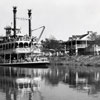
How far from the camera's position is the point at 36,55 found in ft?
244

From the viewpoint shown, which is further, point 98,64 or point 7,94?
point 98,64

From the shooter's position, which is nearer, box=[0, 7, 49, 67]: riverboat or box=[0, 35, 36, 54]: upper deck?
box=[0, 7, 49, 67]: riverboat

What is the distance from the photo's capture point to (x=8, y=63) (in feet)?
243

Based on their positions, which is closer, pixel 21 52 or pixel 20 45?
pixel 21 52

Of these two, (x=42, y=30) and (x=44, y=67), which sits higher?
(x=42, y=30)

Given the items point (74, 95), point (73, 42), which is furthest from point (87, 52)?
point (74, 95)

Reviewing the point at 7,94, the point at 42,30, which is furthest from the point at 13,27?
the point at 7,94

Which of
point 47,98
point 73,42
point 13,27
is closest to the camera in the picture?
point 47,98

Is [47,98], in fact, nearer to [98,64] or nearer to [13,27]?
[98,64]

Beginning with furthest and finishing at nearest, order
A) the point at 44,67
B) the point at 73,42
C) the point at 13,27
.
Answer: the point at 73,42, the point at 13,27, the point at 44,67

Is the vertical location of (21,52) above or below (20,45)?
below

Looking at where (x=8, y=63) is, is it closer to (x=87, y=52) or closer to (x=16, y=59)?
(x=16, y=59)

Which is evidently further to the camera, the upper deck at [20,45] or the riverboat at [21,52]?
the upper deck at [20,45]

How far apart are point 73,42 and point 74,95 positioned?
8127 cm
